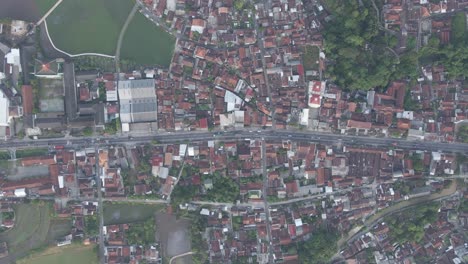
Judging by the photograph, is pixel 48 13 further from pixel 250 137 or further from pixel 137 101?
pixel 250 137

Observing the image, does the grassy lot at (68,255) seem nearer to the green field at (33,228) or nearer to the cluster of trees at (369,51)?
the green field at (33,228)

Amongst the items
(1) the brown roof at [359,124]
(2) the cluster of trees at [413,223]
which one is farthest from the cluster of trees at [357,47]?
(2) the cluster of trees at [413,223]

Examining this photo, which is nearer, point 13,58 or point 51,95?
point 13,58

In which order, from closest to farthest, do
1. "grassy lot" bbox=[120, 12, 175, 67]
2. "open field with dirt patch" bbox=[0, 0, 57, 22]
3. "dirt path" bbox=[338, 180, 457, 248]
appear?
"dirt path" bbox=[338, 180, 457, 248] → "open field with dirt patch" bbox=[0, 0, 57, 22] → "grassy lot" bbox=[120, 12, 175, 67]

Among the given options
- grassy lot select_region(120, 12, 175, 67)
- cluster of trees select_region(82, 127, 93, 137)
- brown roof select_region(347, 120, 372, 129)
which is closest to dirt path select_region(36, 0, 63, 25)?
grassy lot select_region(120, 12, 175, 67)

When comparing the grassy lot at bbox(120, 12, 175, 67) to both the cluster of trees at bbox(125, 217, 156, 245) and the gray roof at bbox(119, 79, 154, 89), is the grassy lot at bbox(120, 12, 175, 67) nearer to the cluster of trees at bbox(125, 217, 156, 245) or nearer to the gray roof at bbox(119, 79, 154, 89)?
the gray roof at bbox(119, 79, 154, 89)

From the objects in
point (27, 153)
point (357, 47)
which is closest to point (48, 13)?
point (27, 153)
